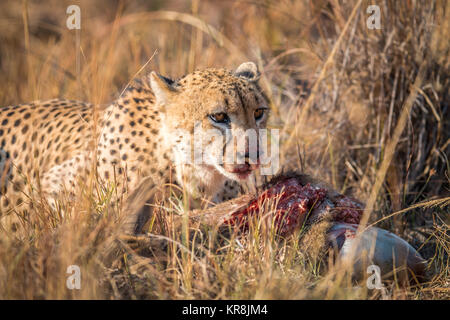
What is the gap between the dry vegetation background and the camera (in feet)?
6.56

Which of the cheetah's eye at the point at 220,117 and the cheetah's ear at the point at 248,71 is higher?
the cheetah's ear at the point at 248,71

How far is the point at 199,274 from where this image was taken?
213cm

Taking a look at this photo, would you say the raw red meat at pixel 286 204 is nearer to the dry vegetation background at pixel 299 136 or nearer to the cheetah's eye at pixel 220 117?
the dry vegetation background at pixel 299 136

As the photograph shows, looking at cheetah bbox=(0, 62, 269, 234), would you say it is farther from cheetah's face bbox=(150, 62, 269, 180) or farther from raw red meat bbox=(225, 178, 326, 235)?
raw red meat bbox=(225, 178, 326, 235)

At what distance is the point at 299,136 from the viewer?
3.72m

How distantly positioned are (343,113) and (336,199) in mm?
1252

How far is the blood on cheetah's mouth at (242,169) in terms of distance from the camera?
8.34ft

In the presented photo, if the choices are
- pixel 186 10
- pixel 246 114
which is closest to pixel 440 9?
pixel 246 114

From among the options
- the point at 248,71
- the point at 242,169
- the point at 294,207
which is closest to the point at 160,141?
the point at 242,169

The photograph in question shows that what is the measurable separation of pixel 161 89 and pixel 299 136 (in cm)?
130

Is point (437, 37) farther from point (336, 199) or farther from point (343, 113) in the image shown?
point (336, 199)

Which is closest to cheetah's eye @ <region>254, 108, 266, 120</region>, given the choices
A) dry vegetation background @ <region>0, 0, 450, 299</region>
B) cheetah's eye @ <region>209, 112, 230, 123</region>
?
cheetah's eye @ <region>209, 112, 230, 123</region>

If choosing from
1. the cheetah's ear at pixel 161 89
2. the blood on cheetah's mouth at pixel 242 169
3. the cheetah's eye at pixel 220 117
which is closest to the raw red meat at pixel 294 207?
the blood on cheetah's mouth at pixel 242 169
